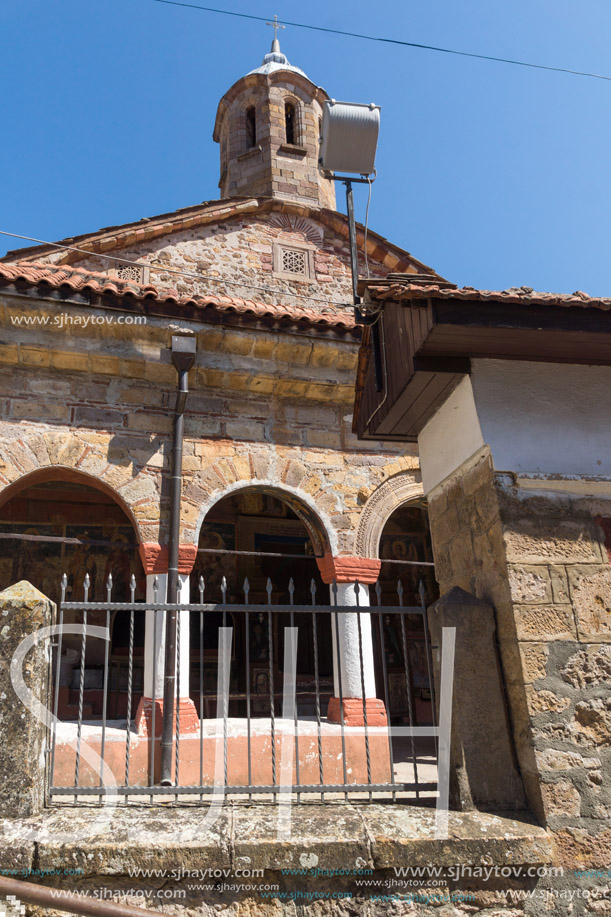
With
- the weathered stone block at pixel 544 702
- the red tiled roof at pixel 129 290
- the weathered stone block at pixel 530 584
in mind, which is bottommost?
the weathered stone block at pixel 544 702

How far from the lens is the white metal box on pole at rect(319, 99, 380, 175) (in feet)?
22.5

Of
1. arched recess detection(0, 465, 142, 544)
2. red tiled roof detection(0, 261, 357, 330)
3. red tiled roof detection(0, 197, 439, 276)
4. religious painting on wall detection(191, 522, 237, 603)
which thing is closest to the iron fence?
religious painting on wall detection(191, 522, 237, 603)

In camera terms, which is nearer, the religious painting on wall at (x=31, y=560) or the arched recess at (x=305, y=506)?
the arched recess at (x=305, y=506)

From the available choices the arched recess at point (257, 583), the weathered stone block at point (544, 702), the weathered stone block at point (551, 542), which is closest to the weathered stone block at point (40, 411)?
the arched recess at point (257, 583)

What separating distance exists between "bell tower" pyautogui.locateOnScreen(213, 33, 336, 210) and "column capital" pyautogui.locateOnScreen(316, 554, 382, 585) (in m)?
7.42

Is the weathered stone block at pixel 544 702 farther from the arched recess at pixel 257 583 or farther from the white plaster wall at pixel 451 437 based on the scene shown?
the arched recess at pixel 257 583

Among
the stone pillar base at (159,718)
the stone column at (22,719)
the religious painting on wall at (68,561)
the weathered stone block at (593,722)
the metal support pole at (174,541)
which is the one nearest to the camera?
the stone column at (22,719)

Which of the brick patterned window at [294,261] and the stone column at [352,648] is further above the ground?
the brick patterned window at [294,261]

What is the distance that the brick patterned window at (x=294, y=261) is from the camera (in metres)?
10.3

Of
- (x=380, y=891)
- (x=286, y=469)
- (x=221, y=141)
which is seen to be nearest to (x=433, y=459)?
(x=380, y=891)

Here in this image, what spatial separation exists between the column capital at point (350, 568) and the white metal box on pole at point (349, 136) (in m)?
4.14

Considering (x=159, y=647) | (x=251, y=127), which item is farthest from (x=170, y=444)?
(x=251, y=127)

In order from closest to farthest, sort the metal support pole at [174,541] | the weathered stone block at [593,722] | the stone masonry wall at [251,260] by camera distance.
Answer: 1. the weathered stone block at [593,722]
2. the metal support pole at [174,541]
3. the stone masonry wall at [251,260]

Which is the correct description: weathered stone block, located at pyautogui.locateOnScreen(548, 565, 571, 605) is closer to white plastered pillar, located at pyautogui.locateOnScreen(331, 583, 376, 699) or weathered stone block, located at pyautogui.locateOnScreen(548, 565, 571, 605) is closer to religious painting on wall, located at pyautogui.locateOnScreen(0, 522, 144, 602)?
white plastered pillar, located at pyautogui.locateOnScreen(331, 583, 376, 699)
